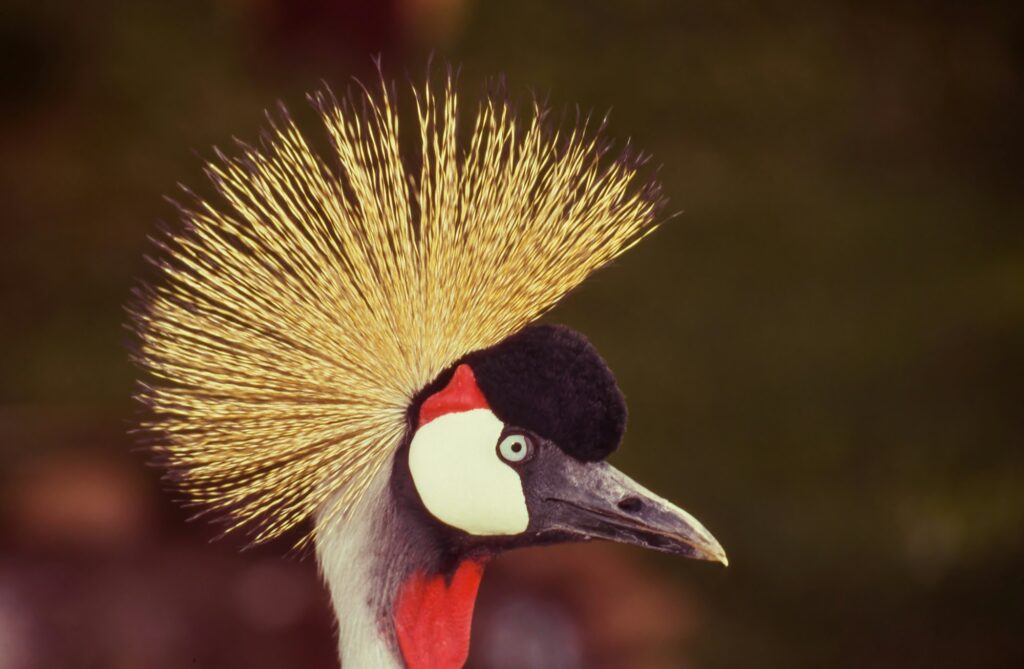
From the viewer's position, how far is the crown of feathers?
47.8 inches

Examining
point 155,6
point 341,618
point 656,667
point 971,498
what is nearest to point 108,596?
point 656,667

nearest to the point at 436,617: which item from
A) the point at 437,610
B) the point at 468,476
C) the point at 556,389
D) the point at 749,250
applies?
the point at 437,610

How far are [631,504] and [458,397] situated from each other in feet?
0.60

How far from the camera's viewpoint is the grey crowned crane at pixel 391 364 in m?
1.19

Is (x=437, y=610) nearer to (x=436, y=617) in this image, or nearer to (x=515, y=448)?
(x=436, y=617)

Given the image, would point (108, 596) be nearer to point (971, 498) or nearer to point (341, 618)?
point (341, 618)

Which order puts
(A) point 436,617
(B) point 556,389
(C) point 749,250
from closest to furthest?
(B) point 556,389 → (A) point 436,617 → (C) point 749,250

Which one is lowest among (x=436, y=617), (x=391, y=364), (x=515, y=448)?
(x=436, y=617)

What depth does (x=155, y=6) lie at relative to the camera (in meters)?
3.43

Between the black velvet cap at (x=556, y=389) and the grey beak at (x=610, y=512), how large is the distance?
0.07ft

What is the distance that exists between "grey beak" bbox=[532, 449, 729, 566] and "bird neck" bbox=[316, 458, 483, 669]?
116mm

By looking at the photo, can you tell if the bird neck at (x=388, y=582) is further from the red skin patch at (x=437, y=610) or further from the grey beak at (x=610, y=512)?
the grey beak at (x=610, y=512)

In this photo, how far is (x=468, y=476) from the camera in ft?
3.88

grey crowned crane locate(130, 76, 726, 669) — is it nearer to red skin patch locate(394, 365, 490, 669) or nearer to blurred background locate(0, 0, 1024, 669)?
red skin patch locate(394, 365, 490, 669)
